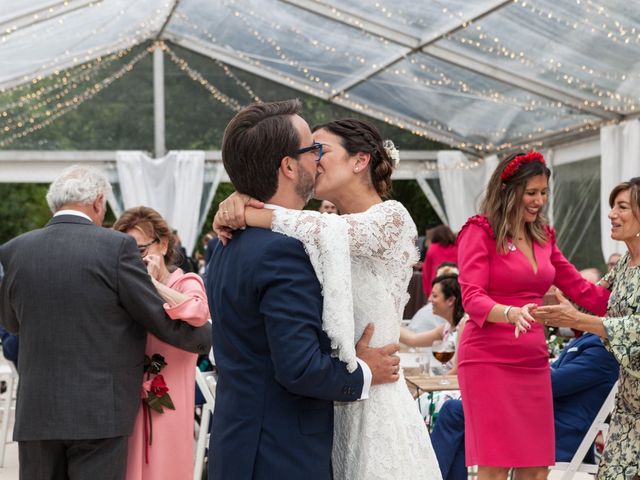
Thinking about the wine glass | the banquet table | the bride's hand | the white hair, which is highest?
the white hair

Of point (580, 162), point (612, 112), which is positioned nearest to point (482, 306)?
point (612, 112)

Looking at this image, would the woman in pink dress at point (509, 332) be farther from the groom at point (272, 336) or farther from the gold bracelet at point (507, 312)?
the groom at point (272, 336)

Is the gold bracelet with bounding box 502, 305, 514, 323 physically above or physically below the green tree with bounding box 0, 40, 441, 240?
below

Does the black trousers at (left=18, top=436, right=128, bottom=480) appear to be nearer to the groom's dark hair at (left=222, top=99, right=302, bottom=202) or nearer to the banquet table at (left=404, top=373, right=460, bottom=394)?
the groom's dark hair at (left=222, top=99, right=302, bottom=202)

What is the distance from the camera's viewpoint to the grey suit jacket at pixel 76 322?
320 cm

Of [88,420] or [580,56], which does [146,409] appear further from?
[580,56]

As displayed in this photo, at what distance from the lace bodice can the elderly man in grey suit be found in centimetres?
112

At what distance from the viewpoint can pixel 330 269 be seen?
82.4 inches

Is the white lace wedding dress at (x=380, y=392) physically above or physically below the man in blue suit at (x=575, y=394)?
above

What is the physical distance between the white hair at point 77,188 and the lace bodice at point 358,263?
130cm

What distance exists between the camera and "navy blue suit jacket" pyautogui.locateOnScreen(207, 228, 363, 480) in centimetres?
202

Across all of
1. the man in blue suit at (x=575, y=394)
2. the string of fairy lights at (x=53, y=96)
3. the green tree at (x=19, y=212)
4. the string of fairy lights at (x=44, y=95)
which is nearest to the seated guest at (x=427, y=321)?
the man in blue suit at (x=575, y=394)

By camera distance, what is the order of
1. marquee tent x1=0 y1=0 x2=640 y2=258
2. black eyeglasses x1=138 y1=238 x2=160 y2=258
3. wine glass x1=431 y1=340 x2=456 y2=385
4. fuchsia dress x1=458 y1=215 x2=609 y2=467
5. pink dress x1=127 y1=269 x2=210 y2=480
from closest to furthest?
pink dress x1=127 y1=269 x2=210 y2=480
fuchsia dress x1=458 y1=215 x2=609 y2=467
black eyeglasses x1=138 y1=238 x2=160 y2=258
wine glass x1=431 y1=340 x2=456 y2=385
marquee tent x1=0 y1=0 x2=640 y2=258

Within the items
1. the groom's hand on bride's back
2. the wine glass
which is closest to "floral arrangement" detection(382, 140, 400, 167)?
the groom's hand on bride's back
